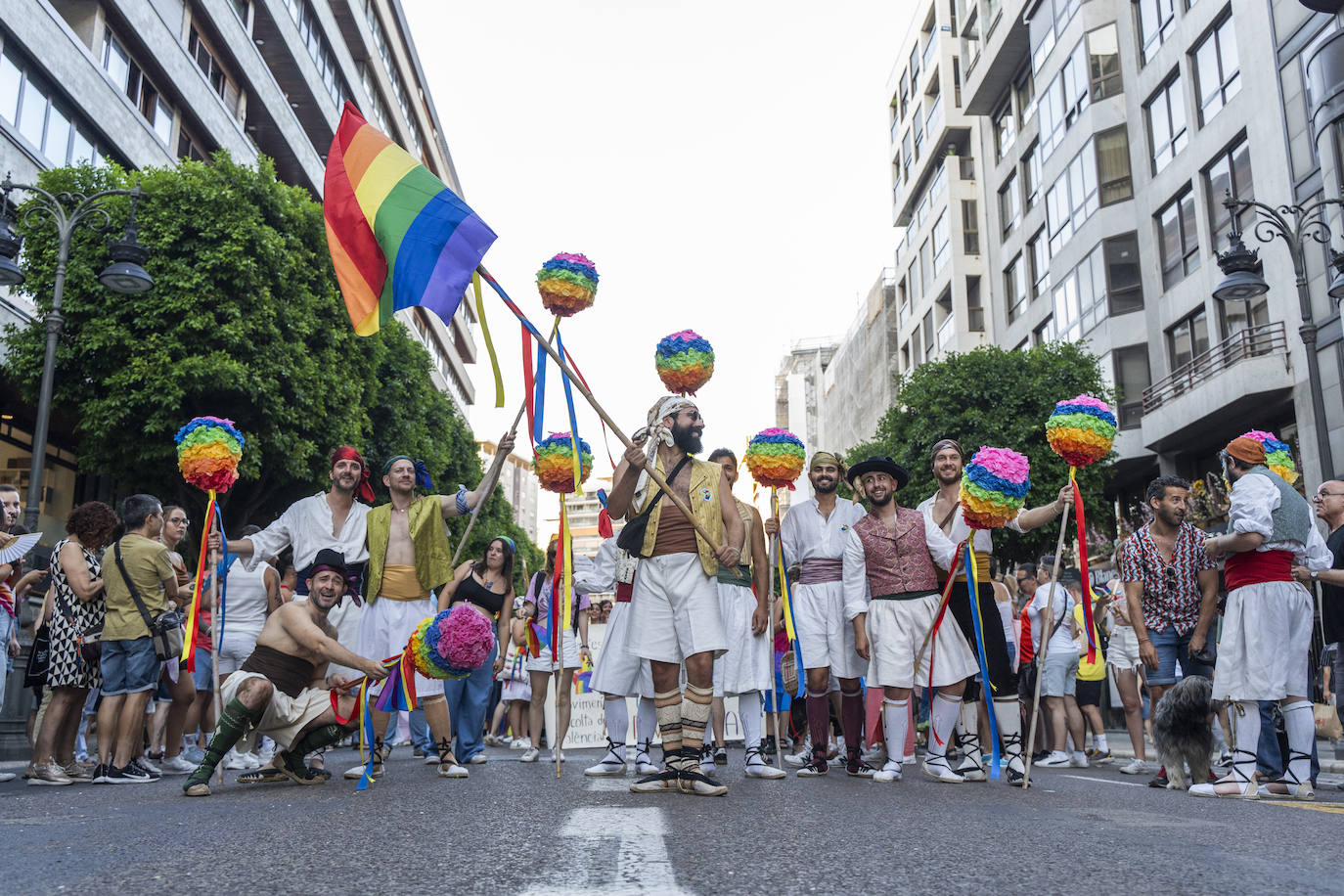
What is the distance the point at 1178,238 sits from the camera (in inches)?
1046

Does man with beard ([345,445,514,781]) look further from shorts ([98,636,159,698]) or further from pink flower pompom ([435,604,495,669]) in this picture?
shorts ([98,636,159,698])

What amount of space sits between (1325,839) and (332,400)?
1924 cm

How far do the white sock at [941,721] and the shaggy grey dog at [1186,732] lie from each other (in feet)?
4.15

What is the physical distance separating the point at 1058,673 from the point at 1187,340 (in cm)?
1856

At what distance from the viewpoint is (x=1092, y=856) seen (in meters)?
3.52

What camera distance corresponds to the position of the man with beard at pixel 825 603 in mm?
7695

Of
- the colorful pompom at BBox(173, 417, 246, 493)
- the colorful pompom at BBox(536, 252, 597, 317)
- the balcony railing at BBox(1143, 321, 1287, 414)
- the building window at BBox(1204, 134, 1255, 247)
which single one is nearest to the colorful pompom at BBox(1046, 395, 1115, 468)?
the colorful pompom at BBox(536, 252, 597, 317)

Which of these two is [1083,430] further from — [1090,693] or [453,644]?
[1090,693]

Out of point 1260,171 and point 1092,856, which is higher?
point 1260,171

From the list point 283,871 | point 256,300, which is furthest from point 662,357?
point 256,300

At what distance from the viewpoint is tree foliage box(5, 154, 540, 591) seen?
60.8ft

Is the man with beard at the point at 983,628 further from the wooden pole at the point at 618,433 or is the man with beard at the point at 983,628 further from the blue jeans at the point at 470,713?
the blue jeans at the point at 470,713

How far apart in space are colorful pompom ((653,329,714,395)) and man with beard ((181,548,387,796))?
2298 mm

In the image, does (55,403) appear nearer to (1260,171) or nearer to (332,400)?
(332,400)
